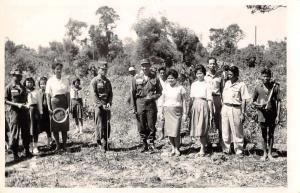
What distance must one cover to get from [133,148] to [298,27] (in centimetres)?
322

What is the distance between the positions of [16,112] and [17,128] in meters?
0.25

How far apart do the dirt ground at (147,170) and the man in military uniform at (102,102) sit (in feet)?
0.96

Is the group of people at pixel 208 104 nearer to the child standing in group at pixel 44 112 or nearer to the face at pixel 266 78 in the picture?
the face at pixel 266 78

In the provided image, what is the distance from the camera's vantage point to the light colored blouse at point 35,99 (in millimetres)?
6891

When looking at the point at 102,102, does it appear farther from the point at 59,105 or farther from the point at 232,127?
the point at 232,127

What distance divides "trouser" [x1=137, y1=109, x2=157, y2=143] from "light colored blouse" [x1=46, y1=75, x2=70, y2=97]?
1258 millimetres

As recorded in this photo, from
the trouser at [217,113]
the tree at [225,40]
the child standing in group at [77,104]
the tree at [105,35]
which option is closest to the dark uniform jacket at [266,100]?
the trouser at [217,113]

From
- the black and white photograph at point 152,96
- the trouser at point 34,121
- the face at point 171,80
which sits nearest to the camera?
the black and white photograph at point 152,96

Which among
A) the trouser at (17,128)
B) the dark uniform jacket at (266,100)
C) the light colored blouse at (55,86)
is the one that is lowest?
the trouser at (17,128)

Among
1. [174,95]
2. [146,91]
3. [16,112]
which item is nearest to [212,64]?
[174,95]

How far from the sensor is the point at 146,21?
7.11 metres

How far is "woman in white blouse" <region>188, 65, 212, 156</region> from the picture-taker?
6719 mm

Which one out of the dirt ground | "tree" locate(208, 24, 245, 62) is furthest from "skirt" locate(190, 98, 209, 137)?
"tree" locate(208, 24, 245, 62)

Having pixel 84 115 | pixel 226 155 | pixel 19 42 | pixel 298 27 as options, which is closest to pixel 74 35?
pixel 19 42
